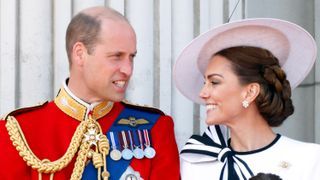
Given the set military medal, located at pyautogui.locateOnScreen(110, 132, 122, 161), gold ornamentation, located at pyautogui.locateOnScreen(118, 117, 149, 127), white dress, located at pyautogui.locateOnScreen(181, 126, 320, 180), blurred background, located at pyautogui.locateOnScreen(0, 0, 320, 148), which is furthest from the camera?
blurred background, located at pyautogui.locateOnScreen(0, 0, 320, 148)

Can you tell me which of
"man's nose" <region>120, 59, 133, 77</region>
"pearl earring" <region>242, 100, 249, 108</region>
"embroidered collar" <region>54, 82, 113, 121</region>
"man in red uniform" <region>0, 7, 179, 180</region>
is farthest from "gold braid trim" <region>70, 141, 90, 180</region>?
"pearl earring" <region>242, 100, 249, 108</region>

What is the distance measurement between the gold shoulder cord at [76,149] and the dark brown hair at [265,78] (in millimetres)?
519

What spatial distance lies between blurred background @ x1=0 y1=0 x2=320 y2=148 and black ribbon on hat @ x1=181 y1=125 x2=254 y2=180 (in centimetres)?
88

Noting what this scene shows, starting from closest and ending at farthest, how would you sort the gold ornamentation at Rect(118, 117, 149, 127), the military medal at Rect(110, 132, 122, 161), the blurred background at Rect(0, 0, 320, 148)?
the military medal at Rect(110, 132, 122, 161), the gold ornamentation at Rect(118, 117, 149, 127), the blurred background at Rect(0, 0, 320, 148)

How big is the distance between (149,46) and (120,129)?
0.94m

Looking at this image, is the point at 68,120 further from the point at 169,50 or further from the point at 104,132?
the point at 169,50

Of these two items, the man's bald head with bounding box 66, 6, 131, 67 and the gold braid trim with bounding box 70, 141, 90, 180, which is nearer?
the gold braid trim with bounding box 70, 141, 90, 180

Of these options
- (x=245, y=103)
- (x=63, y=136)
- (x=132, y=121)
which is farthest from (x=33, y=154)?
(x=245, y=103)

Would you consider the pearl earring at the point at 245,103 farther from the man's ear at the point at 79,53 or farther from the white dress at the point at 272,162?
the man's ear at the point at 79,53

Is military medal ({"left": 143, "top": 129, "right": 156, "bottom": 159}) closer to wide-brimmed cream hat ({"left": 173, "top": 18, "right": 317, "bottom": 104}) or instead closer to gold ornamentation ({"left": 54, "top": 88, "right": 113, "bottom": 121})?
gold ornamentation ({"left": 54, "top": 88, "right": 113, "bottom": 121})

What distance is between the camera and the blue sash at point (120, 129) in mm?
2330

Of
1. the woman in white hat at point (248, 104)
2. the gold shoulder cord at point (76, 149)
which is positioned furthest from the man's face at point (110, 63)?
the woman in white hat at point (248, 104)

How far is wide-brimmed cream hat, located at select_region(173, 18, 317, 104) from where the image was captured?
92.4 inches

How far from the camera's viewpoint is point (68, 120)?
7.93ft
